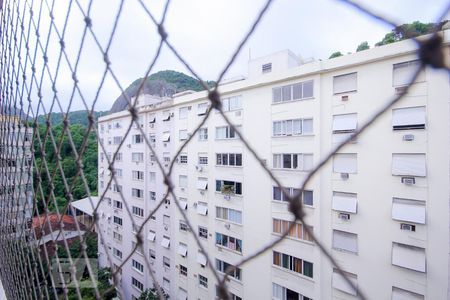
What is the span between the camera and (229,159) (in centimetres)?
450

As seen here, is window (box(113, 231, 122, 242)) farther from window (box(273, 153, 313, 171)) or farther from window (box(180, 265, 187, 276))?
window (box(273, 153, 313, 171))

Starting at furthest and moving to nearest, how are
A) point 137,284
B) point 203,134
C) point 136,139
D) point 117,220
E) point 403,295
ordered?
point 117,220 → point 137,284 → point 136,139 → point 203,134 → point 403,295

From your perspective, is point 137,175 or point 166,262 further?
point 137,175

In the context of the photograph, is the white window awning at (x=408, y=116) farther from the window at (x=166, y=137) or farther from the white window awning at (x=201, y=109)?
the window at (x=166, y=137)

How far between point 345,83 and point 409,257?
1943mm

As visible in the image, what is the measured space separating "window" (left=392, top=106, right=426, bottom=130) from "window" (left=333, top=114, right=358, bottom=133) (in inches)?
15.1

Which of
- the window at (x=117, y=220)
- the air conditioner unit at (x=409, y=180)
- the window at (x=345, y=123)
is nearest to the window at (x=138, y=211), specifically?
the window at (x=117, y=220)

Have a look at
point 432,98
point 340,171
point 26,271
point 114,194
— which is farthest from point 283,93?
point 114,194

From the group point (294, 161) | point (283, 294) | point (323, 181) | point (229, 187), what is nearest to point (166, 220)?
point (229, 187)

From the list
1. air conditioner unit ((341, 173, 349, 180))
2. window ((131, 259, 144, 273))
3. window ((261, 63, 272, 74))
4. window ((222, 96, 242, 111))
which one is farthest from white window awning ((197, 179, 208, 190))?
window ((131, 259, 144, 273))

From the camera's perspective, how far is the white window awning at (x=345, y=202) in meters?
3.16

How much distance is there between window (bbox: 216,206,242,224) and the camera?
4.39 m

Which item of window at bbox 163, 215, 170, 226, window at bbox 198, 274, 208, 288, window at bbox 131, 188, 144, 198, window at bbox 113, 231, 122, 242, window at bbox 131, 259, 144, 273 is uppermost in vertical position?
window at bbox 131, 188, 144, 198

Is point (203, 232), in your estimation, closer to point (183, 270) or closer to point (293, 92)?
point (183, 270)
